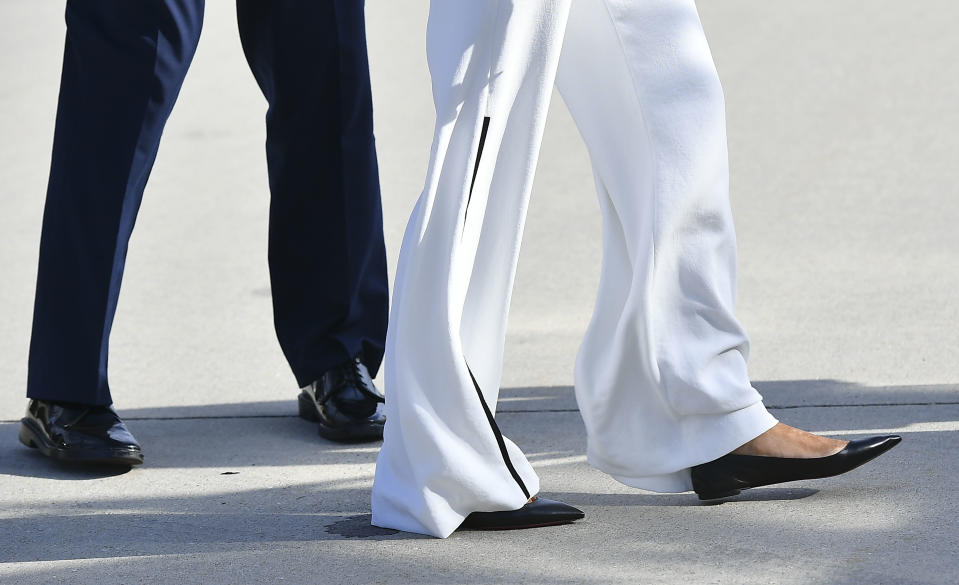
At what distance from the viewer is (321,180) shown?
122 inches

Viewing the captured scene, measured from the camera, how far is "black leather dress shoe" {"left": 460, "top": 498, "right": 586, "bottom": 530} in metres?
2.29

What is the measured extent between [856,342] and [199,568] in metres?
1.88

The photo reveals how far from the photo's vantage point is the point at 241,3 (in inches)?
121

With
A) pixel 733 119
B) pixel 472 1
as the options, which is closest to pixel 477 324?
pixel 472 1

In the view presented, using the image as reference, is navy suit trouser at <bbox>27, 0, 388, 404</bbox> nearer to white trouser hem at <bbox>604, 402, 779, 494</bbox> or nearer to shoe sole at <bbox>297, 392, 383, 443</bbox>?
shoe sole at <bbox>297, 392, 383, 443</bbox>

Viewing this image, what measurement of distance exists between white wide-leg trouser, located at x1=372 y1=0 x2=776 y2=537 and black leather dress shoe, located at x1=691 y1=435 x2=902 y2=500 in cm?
3

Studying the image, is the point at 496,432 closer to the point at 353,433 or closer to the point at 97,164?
the point at 353,433

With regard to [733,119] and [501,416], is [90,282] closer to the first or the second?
[501,416]

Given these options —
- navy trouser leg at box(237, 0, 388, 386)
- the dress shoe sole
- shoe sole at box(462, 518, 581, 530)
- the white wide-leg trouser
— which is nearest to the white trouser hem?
the white wide-leg trouser

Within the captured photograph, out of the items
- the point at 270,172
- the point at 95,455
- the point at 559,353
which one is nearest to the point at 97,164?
the point at 270,172

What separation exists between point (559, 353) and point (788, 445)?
4.10ft

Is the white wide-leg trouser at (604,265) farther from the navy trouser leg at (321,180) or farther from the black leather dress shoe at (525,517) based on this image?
the navy trouser leg at (321,180)

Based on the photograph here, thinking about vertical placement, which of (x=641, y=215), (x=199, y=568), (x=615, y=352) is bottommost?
(x=199, y=568)

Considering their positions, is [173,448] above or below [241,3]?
below
